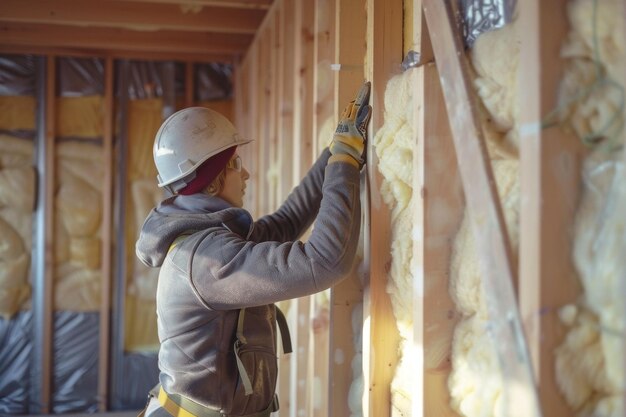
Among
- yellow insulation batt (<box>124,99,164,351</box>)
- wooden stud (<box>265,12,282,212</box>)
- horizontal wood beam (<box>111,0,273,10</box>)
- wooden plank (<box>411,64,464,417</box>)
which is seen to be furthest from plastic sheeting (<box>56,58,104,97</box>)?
wooden plank (<box>411,64,464,417</box>)

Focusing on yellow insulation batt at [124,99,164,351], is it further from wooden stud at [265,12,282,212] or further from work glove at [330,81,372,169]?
work glove at [330,81,372,169]

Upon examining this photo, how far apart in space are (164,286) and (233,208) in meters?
0.29

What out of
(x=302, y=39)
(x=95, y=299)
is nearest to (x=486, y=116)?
(x=302, y=39)

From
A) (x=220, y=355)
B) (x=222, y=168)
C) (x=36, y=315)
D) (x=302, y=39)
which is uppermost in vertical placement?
(x=302, y=39)

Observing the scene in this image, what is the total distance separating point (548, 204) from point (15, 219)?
4626 mm

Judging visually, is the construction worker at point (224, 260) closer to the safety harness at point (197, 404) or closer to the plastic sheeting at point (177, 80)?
the safety harness at point (197, 404)

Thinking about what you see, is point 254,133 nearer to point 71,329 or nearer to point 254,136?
point 254,136

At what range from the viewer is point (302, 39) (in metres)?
2.50

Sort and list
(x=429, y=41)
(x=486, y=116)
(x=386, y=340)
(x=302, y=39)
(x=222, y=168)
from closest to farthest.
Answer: (x=486, y=116), (x=429, y=41), (x=386, y=340), (x=222, y=168), (x=302, y=39)

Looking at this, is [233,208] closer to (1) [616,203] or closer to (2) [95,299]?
(1) [616,203]

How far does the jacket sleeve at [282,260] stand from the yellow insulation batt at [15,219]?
3678 millimetres

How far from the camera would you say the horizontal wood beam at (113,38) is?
14.2 feet

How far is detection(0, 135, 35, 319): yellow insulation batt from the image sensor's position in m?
4.71

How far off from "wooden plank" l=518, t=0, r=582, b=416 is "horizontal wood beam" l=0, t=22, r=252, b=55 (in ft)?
12.4
